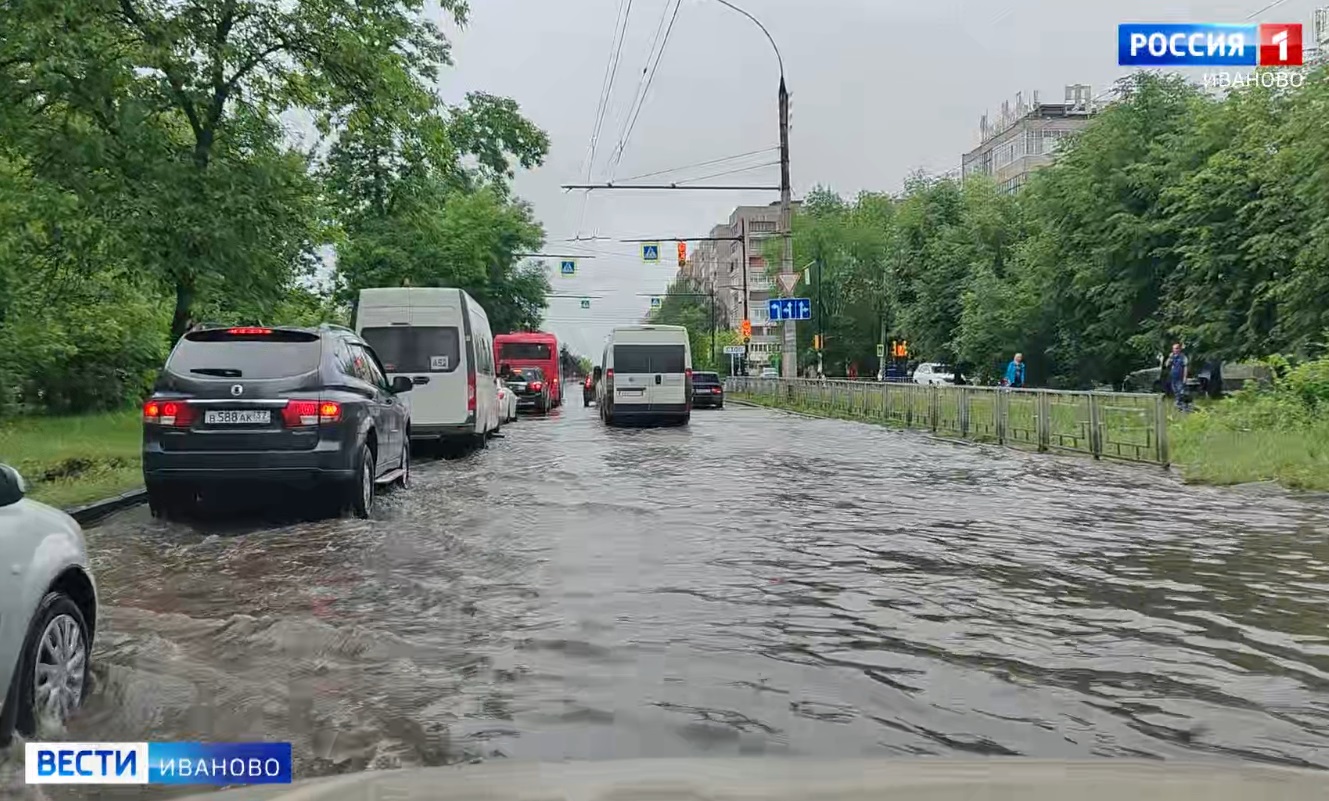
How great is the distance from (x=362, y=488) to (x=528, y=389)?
2693cm

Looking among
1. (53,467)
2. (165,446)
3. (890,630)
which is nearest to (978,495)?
(890,630)

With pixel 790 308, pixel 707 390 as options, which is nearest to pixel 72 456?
pixel 790 308

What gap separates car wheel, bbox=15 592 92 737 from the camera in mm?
3762

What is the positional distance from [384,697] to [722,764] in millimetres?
1784

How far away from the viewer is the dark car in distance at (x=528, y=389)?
36844mm

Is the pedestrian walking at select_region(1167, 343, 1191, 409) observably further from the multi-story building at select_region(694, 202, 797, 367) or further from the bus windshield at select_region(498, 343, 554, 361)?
the multi-story building at select_region(694, 202, 797, 367)

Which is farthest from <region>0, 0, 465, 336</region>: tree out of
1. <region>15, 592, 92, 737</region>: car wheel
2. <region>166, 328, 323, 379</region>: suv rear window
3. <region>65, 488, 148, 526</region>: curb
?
<region>15, 592, 92, 737</region>: car wheel

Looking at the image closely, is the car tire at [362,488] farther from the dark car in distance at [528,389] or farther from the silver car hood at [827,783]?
the dark car in distance at [528,389]

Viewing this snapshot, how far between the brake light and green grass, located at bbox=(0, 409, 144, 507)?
263cm

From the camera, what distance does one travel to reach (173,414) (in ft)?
30.9

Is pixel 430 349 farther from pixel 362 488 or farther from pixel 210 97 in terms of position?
pixel 362 488

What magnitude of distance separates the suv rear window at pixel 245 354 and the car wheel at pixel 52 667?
545cm

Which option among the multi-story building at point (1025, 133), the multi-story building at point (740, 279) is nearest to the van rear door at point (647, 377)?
the multi-story building at point (1025, 133)

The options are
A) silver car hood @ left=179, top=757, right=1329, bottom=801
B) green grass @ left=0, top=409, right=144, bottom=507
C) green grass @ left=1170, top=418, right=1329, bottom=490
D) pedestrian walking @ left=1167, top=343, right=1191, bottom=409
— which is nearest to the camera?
silver car hood @ left=179, top=757, right=1329, bottom=801
